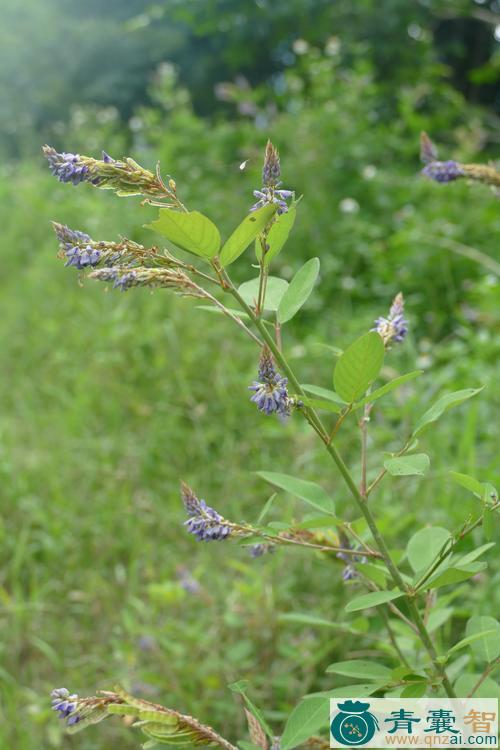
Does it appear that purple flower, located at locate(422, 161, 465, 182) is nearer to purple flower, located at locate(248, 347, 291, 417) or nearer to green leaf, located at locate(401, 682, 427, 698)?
purple flower, located at locate(248, 347, 291, 417)

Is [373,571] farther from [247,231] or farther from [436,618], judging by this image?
[247,231]

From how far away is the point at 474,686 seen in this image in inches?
44.1

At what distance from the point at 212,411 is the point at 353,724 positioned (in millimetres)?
2185

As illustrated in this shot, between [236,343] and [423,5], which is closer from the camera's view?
[236,343]

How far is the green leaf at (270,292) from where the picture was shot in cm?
102

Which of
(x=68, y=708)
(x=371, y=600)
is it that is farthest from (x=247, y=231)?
(x=68, y=708)

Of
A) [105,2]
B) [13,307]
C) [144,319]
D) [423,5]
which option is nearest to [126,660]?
[144,319]

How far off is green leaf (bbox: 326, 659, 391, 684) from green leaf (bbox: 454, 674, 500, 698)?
6.5 inches

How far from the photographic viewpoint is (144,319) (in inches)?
153

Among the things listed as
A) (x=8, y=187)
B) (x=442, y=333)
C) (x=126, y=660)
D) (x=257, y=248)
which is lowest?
(x=8, y=187)

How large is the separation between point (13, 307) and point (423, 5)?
5.24 m

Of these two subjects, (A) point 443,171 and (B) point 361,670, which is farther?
(A) point 443,171

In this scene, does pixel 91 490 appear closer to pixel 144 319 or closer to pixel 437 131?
pixel 144 319

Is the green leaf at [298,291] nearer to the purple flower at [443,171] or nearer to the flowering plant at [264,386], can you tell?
the flowering plant at [264,386]
